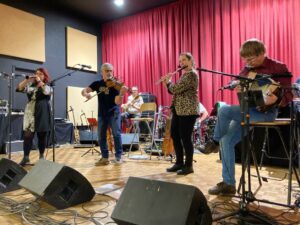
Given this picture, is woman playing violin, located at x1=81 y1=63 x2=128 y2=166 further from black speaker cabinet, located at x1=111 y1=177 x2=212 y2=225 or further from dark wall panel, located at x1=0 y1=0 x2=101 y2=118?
dark wall panel, located at x1=0 y1=0 x2=101 y2=118

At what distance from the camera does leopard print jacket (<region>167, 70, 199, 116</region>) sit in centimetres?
310

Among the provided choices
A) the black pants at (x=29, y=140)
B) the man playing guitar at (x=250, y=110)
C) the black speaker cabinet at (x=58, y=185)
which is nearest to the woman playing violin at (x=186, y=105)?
the man playing guitar at (x=250, y=110)

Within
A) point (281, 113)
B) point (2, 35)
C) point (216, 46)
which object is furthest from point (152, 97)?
point (281, 113)

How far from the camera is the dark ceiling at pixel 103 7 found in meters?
7.50

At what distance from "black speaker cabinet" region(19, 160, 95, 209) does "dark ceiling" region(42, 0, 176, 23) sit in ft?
20.6

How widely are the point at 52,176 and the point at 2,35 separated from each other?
218 inches

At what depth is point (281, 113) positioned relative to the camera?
3531 mm

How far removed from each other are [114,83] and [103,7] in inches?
185

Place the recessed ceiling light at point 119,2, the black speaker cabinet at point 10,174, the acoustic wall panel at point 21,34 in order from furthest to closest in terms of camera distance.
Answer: the recessed ceiling light at point 119,2 → the acoustic wall panel at point 21,34 → the black speaker cabinet at point 10,174

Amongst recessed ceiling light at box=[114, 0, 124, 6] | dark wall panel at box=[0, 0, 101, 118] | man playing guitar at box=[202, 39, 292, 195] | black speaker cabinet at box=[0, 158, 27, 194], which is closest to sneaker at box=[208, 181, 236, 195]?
man playing guitar at box=[202, 39, 292, 195]

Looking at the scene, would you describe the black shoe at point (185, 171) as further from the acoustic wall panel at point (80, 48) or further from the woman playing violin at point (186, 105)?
the acoustic wall panel at point (80, 48)

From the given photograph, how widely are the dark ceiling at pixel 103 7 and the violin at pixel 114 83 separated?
4246 millimetres

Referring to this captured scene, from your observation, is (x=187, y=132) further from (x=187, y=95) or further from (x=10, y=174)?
(x=10, y=174)

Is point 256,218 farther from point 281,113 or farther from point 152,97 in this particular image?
point 152,97
